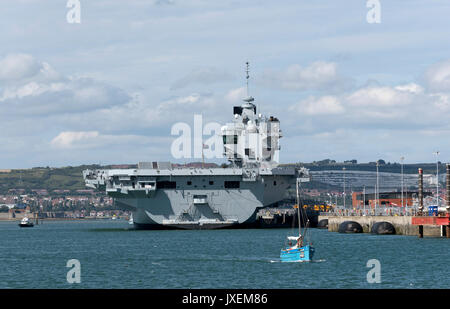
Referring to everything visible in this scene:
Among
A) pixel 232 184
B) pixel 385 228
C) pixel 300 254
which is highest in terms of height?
pixel 232 184

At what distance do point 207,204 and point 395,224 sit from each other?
72.7 feet

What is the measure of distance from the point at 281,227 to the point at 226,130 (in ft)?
53.2

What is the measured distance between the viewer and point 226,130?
10812cm

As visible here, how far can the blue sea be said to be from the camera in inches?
1619

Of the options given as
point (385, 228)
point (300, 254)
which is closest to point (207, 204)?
point (385, 228)

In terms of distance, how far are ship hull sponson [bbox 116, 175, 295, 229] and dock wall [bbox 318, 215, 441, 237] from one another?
1120 cm

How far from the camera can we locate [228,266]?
5081 cm

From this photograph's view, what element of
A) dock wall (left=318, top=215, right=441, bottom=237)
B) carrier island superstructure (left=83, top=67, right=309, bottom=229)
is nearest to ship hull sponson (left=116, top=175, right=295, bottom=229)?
carrier island superstructure (left=83, top=67, right=309, bottom=229)

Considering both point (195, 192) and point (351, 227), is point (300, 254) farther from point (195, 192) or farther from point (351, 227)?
point (351, 227)

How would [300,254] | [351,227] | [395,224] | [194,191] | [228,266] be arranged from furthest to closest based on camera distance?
1. [351,227]
2. [194,191]
3. [395,224]
4. [228,266]
5. [300,254]

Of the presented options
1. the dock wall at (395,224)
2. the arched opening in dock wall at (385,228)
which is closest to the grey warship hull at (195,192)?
the dock wall at (395,224)

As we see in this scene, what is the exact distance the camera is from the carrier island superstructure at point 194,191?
307 feet

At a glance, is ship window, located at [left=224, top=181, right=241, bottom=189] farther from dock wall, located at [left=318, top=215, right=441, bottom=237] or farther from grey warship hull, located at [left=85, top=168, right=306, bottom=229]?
dock wall, located at [left=318, top=215, right=441, bottom=237]
